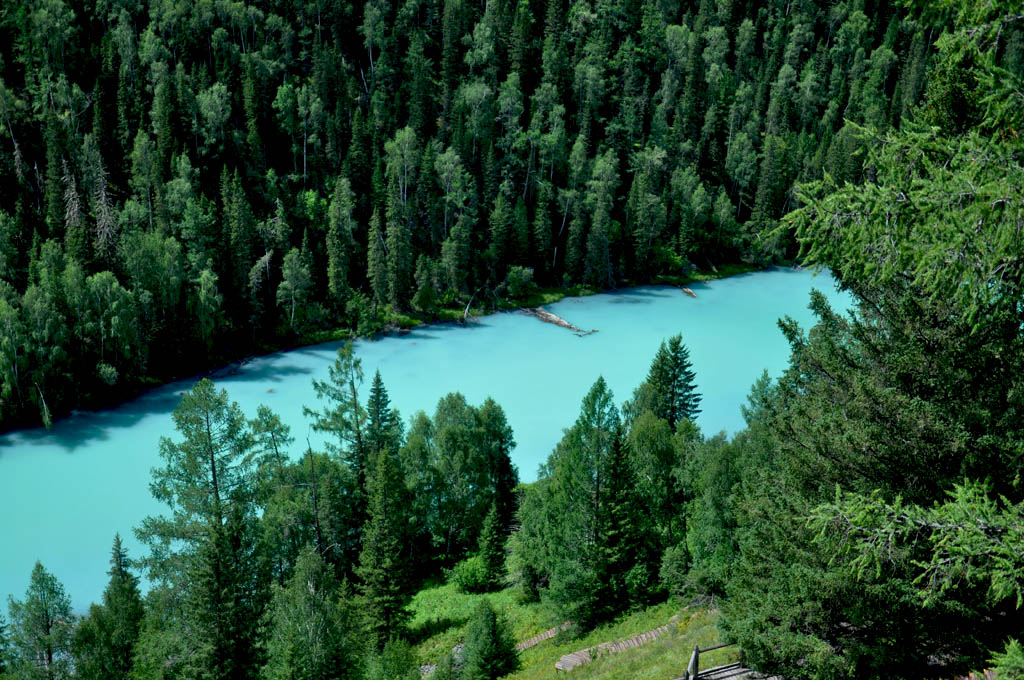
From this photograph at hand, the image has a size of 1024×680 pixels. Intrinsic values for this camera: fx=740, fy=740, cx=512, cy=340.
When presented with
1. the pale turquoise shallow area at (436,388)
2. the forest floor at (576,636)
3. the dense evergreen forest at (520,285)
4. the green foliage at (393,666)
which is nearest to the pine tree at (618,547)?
the dense evergreen forest at (520,285)

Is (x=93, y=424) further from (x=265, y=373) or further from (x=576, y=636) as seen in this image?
(x=576, y=636)

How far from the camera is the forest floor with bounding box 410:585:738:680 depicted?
748 inches

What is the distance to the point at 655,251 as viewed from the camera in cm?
8050

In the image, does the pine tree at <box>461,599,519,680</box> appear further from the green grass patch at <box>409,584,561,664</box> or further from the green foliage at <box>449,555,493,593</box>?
the green foliage at <box>449,555,493,593</box>

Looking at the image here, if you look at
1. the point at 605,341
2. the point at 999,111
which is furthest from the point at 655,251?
the point at 999,111

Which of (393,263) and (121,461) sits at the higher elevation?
(393,263)

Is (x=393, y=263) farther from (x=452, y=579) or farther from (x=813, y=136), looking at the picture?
(x=813, y=136)

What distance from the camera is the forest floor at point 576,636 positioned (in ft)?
62.3

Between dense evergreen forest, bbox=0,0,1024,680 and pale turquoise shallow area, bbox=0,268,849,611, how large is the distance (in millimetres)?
3219

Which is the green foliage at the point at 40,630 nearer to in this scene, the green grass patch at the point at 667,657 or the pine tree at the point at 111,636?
the pine tree at the point at 111,636

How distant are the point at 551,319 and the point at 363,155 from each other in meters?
25.3

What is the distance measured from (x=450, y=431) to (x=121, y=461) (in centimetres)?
2057

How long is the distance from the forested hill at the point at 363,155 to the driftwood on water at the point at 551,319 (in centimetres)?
359

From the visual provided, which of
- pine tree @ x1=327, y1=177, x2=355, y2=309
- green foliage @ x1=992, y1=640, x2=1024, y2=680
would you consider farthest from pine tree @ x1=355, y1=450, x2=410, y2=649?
pine tree @ x1=327, y1=177, x2=355, y2=309
